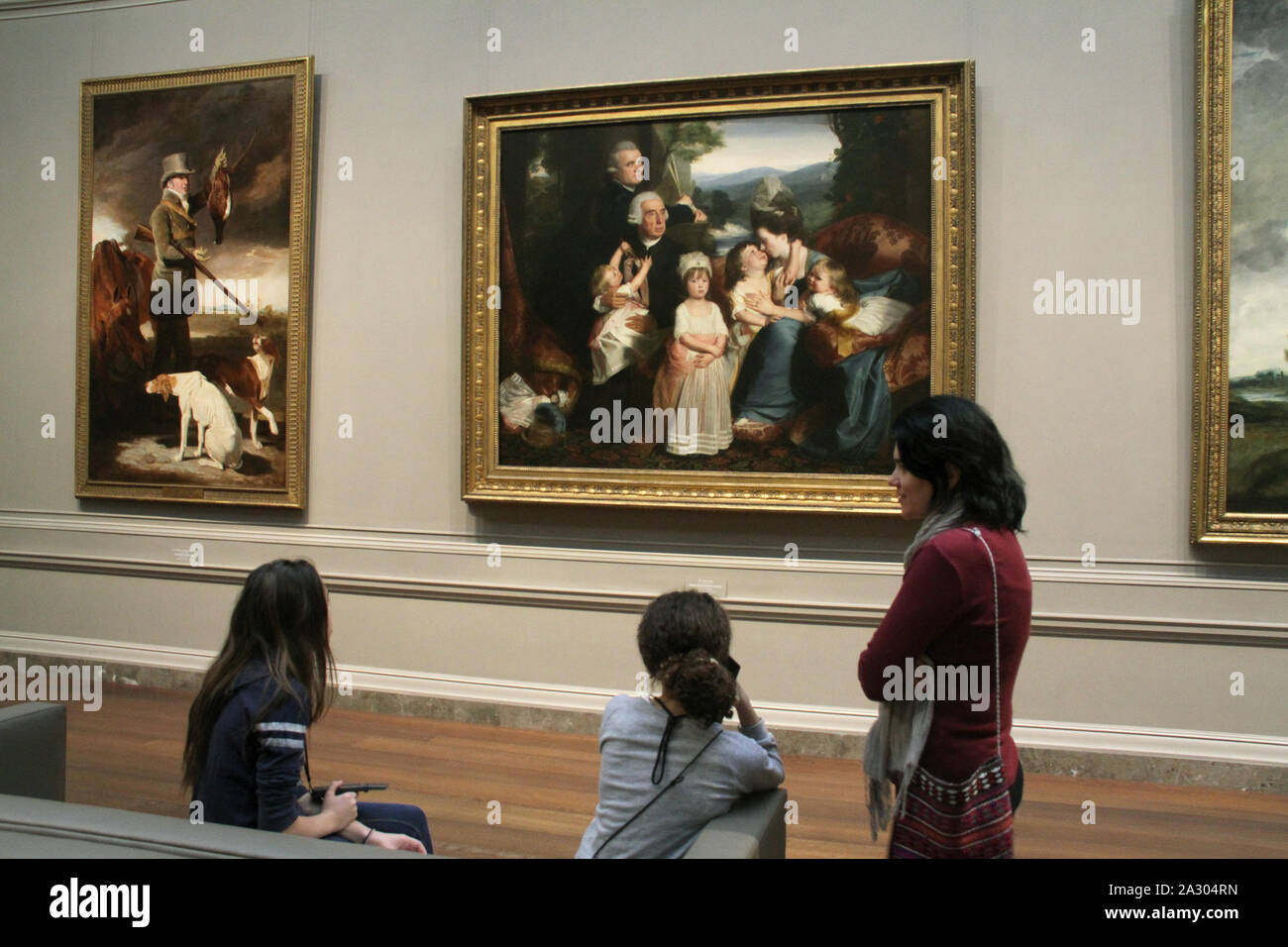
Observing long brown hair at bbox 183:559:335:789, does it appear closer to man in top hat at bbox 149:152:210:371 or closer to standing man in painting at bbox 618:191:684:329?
standing man in painting at bbox 618:191:684:329

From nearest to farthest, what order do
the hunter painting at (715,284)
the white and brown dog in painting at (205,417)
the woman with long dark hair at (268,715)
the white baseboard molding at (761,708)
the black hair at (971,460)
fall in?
the black hair at (971,460)
the woman with long dark hair at (268,715)
the white baseboard molding at (761,708)
the hunter painting at (715,284)
the white and brown dog in painting at (205,417)

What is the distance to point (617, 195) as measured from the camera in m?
7.29

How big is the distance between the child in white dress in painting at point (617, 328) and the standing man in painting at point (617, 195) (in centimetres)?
12

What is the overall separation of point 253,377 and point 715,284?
3.93 metres

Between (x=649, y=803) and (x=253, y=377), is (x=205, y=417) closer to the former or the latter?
(x=253, y=377)

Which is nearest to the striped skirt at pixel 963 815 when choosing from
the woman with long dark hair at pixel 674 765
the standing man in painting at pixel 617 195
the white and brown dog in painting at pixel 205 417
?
the woman with long dark hair at pixel 674 765

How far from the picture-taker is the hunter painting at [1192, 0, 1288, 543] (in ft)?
19.9

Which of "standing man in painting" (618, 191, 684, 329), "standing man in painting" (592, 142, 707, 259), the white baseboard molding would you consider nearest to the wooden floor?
the white baseboard molding

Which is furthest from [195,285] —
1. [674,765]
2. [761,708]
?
[674,765]

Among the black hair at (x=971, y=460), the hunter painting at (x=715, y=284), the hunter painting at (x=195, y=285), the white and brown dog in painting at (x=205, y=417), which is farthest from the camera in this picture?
the white and brown dog in painting at (x=205, y=417)

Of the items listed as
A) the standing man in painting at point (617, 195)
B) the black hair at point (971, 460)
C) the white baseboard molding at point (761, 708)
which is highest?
the standing man in painting at point (617, 195)

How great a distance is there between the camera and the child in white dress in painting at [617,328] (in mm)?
7227

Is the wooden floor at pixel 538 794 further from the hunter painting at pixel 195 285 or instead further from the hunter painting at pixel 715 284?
the hunter painting at pixel 195 285
